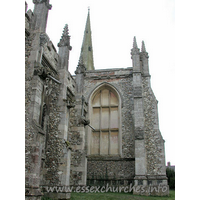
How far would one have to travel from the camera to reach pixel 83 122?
41.7ft

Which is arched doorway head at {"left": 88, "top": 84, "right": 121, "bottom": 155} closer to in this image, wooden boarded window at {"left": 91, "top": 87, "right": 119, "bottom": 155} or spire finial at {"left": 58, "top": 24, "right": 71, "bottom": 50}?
wooden boarded window at {"left": 91, "top": 87, "right": 119, "bottom": 155}

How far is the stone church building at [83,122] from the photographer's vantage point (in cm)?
772

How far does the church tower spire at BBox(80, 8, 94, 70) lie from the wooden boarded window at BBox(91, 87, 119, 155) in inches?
265

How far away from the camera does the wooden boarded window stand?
602 inches

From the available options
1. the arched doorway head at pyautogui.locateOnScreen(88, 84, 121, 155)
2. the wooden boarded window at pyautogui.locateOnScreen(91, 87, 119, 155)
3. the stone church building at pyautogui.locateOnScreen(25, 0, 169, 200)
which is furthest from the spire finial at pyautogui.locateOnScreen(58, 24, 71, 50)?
the wooden boarded window at pyautogui.locateOnScreen(91, 87, 119, 155)

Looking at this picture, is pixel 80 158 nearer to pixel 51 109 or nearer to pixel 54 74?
pixel 51 109

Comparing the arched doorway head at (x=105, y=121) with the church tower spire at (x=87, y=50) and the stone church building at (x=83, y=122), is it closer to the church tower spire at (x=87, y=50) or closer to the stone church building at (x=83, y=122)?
the stone church building at (x=83, y=122)

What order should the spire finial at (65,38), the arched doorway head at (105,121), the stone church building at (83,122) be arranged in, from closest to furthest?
the stone church building at (83,122), the spire finial at (65,38), the arched doorway head at (105,121)

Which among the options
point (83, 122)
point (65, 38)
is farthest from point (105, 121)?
point (65, 38)

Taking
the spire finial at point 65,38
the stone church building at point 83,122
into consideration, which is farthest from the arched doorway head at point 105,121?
the spire finial at point 65,38

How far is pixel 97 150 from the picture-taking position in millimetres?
15383

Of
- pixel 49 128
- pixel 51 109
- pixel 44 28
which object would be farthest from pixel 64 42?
pixel 49 128

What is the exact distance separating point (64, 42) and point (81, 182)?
7.65m

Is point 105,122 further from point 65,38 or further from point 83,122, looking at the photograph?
point 65,38
